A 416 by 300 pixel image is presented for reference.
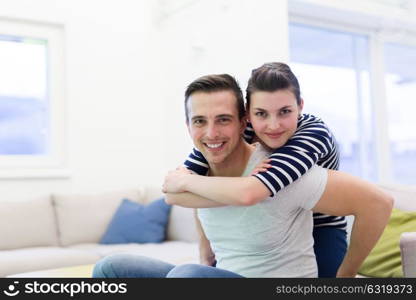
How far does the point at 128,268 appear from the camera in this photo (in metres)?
1.41

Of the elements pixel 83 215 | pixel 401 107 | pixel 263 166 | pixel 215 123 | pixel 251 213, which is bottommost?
pixel 83 215

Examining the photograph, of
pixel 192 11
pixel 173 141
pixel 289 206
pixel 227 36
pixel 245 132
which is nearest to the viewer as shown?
pixel 289 206

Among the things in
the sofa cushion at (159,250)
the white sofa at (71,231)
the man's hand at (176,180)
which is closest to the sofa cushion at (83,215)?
the white sofa at (71,231)

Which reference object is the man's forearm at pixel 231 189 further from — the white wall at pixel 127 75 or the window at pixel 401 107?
the window at pixel 401 107

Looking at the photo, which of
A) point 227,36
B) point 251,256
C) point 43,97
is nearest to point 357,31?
point 227,36

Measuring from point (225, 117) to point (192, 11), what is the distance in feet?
9.71

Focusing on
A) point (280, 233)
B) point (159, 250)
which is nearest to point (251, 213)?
point (280, 233)

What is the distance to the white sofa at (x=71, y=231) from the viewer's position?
10.6ft

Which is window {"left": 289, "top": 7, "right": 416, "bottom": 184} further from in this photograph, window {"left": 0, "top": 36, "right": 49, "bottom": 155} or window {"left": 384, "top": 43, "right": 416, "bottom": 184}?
window {"left": 0, "top": 36, "right": 49, "bottom": 155}

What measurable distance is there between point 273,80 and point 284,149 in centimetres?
19

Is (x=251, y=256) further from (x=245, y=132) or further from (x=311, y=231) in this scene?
(x=245, y=132)

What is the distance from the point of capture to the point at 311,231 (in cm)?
138

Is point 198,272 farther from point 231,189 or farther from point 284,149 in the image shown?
point 284,149

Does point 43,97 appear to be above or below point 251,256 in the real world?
above
